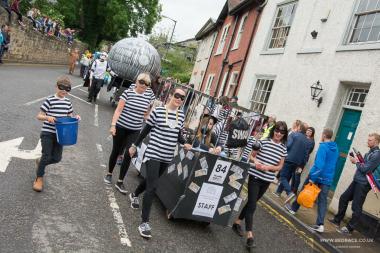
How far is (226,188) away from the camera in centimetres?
661

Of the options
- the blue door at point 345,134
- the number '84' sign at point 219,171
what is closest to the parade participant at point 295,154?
the blue door at point 345,134

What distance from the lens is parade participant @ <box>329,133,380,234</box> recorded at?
836 cm

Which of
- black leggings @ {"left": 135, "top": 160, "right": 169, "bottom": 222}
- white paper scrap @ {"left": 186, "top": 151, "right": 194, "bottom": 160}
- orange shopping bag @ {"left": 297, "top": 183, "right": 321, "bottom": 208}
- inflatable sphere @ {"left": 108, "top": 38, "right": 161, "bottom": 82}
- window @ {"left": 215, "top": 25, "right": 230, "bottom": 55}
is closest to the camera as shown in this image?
black leggings @ {"left": 135, "top": 160, "right": 169, "bottom": 222}

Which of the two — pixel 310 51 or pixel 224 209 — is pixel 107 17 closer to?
pixel 310 51

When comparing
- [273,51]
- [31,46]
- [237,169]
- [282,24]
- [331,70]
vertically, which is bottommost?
[237,169]

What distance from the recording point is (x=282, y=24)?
1656 cm

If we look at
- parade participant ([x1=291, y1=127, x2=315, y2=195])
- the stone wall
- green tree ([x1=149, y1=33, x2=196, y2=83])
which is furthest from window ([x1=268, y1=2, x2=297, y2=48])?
green tree ([x1=149, y1=33, x2=196, y2=83])

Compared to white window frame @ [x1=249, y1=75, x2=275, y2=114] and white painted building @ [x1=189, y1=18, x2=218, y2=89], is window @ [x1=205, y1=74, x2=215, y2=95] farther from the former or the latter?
white window frame @ [x1=249, y1=75, x2=275, y2=114]

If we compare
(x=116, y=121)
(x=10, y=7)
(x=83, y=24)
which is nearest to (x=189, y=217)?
(x=116, y=121)

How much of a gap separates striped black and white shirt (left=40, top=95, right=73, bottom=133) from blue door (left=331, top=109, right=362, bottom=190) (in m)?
7.36

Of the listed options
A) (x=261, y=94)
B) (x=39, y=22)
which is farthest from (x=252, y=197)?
(x=39, y=22)

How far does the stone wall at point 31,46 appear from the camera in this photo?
22.2 meters

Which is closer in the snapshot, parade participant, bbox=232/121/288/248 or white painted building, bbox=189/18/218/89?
parade participant, bbox=232/121/288/248

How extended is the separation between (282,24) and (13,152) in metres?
11.9
